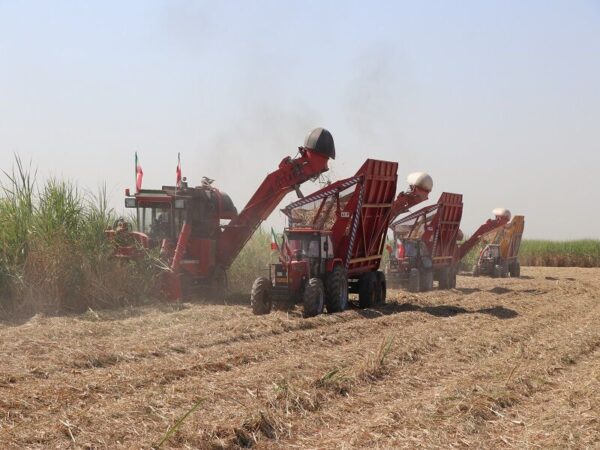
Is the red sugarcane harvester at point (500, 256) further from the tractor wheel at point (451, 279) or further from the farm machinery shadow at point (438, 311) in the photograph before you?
the farm machinery shadow at point (438, 311)

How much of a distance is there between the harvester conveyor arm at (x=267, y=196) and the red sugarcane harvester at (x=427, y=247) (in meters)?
6.06

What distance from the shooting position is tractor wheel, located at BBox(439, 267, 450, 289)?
23.3m

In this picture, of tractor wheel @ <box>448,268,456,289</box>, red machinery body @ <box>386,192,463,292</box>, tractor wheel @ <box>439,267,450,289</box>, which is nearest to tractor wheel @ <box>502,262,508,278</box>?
red machinery body @ <box>386,192,463,292</box>

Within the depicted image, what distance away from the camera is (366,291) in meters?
16.2

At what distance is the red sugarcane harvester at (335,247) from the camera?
46.1 feet

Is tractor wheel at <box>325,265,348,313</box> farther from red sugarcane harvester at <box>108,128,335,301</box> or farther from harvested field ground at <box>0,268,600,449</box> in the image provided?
red sugarcane harvester at <box>108,128,335,301</box>

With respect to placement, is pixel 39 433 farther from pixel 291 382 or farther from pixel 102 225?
pixel 102 225

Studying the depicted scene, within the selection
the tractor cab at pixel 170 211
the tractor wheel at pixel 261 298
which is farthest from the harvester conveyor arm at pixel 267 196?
the tractor wheel at pixel 261 298

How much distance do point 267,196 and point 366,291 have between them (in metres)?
3.05

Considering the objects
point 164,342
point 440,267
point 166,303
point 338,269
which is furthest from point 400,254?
point 164,342

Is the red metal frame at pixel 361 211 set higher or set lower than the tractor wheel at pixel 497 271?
higher

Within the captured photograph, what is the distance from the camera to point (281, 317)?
1275 centimetres

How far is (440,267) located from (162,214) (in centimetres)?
995

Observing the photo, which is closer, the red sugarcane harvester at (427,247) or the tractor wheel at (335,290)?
the tractor wheel at (335,290)
